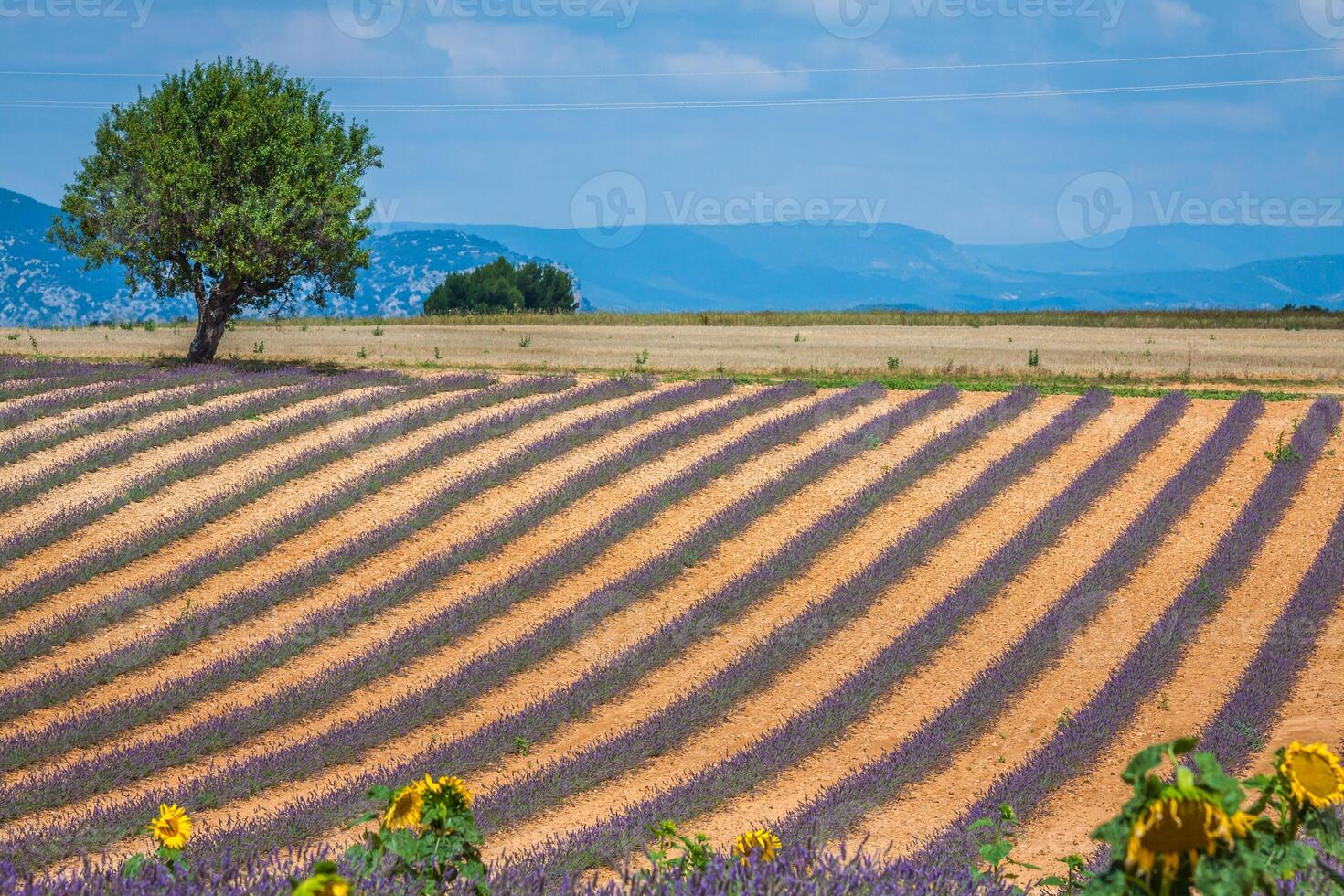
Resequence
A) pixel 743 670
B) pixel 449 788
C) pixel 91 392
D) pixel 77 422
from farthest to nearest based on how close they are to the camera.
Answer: pixel 91 392 → pixel 77 422 → pixel 743 670 → pixel 449 788

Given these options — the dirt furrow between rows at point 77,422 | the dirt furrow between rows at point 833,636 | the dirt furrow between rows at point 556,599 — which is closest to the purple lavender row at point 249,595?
the dirt furrow between rows at point 556,599

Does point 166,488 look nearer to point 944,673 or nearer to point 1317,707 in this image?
point 944,673

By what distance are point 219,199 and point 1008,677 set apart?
2155 cm

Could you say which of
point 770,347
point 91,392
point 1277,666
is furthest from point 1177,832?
point 770,347

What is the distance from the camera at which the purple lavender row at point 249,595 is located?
1134 centimetres

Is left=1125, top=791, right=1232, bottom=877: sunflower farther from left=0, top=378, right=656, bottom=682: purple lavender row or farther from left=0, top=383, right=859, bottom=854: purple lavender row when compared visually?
left=0, top=378, right=656, bottom=682: purple lavender row

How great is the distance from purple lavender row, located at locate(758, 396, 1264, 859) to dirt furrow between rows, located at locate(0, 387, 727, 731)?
7.12 metres

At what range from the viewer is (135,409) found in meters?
21.9

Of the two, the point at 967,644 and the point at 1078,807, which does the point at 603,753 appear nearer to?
the point at 1078,807

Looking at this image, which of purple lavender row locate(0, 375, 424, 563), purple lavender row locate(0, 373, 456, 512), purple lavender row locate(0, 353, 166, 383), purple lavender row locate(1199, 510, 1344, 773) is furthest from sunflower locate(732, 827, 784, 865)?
purple lavender row locate(0, 353, 166, 383)

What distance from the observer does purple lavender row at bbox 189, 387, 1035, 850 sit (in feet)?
27.6

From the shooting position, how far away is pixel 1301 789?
2932mm

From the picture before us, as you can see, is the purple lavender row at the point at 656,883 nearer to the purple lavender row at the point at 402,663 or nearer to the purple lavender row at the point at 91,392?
the purple lavender row at the point at 402,663

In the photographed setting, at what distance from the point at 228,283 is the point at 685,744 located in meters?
20.9
